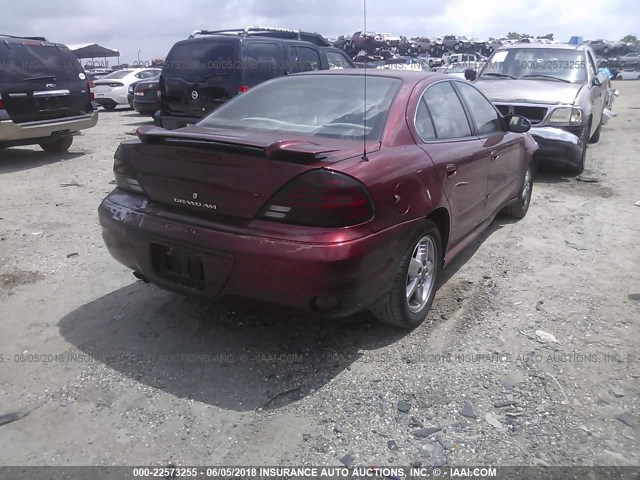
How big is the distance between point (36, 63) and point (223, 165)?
283 inches

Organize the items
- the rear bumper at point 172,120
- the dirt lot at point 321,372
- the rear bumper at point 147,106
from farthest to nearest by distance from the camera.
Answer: the rear bumper at point 147,106, the rear bumper at point 172,120, the dirt lot at point 321,372

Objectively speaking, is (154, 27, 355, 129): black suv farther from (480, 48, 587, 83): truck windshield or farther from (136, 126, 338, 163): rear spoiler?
(136, 126, 338, 163): rear spoiler

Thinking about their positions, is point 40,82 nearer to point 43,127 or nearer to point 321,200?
point 43,127

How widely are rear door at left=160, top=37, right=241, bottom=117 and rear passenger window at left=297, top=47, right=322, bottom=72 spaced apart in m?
1.86

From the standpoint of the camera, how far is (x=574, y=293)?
4176mm

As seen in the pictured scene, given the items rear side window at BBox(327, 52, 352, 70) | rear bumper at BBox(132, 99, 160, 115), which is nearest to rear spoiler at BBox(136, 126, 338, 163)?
rear side window at BBox(327, 52, 352, 70)

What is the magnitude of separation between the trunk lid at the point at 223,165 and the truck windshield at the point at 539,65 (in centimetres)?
676

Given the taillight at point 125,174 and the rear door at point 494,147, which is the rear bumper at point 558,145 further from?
the taillight at point 125,174

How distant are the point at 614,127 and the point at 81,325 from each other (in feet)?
44.0

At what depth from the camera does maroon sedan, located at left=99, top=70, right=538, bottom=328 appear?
109 inches

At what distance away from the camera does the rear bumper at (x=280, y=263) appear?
8.95 feet

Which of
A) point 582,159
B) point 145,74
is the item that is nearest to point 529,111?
point 582,159

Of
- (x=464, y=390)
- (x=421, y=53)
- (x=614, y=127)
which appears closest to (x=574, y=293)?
(x=464, y=390)

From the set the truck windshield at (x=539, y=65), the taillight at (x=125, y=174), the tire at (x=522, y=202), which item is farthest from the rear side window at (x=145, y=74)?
the taillight at (x=125, y=174)
